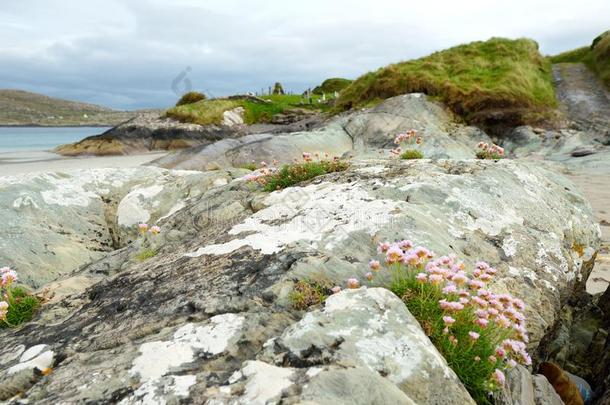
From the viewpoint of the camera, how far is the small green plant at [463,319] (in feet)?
12.3

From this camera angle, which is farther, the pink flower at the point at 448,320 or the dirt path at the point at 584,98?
the dirt path at the point at 584,98

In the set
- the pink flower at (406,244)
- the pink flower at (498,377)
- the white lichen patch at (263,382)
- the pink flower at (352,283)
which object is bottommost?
the pink flower at (498,377)

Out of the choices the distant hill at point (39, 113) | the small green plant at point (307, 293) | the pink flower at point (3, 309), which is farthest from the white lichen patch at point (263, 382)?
the distant hill at point (39, 113)

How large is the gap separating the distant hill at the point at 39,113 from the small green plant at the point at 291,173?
145 metres

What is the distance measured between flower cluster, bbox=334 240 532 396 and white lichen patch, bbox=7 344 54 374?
2.69m

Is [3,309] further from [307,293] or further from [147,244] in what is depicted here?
[307,293]

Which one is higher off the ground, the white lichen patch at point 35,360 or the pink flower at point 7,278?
the pink flower at point 7,278

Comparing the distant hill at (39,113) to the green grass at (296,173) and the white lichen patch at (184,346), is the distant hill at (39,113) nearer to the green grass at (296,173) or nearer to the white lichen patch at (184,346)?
the green grass at (296,173)

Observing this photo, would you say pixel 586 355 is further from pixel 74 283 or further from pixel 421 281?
A: pixel 74 283

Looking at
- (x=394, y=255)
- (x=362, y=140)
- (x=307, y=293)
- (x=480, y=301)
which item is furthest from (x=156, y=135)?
(x=480, y=301)

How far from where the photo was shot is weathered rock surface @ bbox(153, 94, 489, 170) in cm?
2252

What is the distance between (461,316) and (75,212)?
→ 8.41m

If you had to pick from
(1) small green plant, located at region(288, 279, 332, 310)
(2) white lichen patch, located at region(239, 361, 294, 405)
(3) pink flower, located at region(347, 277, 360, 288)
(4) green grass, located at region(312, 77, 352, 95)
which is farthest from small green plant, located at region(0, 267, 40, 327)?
(4) green grass, located at region(312, 77, 352, 95)

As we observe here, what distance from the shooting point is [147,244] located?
696 centimetres
